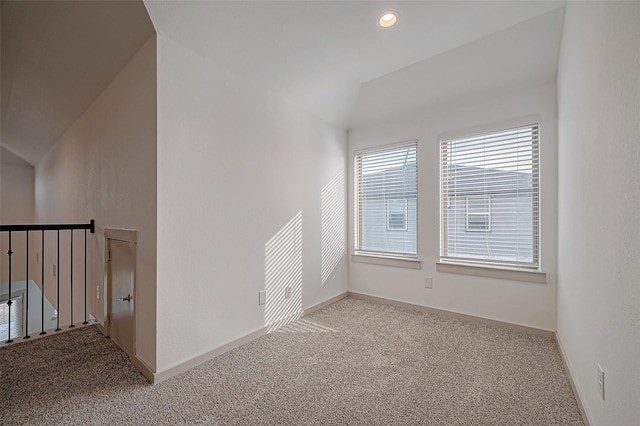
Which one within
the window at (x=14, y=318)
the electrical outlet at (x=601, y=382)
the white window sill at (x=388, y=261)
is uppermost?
the white window sill at (x=388, y=261)

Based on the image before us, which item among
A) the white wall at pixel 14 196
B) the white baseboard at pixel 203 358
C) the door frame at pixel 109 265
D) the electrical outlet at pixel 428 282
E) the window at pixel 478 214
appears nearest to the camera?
the white baseboard at pixel 203 358

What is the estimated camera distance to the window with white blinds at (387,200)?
333 centimetres

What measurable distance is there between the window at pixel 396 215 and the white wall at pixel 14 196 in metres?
7.36

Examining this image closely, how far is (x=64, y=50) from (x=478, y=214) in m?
3.92

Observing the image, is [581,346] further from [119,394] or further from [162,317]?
[119,394]

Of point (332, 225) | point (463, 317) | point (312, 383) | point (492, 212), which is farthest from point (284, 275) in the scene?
point (492, 212)

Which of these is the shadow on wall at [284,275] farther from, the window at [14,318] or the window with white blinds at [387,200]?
the window at [14,318]

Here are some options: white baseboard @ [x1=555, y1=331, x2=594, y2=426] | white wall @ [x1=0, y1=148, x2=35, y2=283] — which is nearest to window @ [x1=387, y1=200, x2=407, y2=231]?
white baseboard @ [x1=555, y1=331, x2=594, y2=426]

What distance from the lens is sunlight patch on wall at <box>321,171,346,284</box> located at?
11.1ft

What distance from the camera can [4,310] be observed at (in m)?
6.16

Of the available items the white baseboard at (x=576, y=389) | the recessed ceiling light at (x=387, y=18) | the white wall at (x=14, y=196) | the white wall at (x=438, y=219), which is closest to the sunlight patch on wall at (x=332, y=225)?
the white wall at (x=438, y=219)

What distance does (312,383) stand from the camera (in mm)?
1824

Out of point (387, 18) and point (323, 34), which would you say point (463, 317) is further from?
point (323, 34)

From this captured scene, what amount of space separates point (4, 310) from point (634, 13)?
9.98 metres
